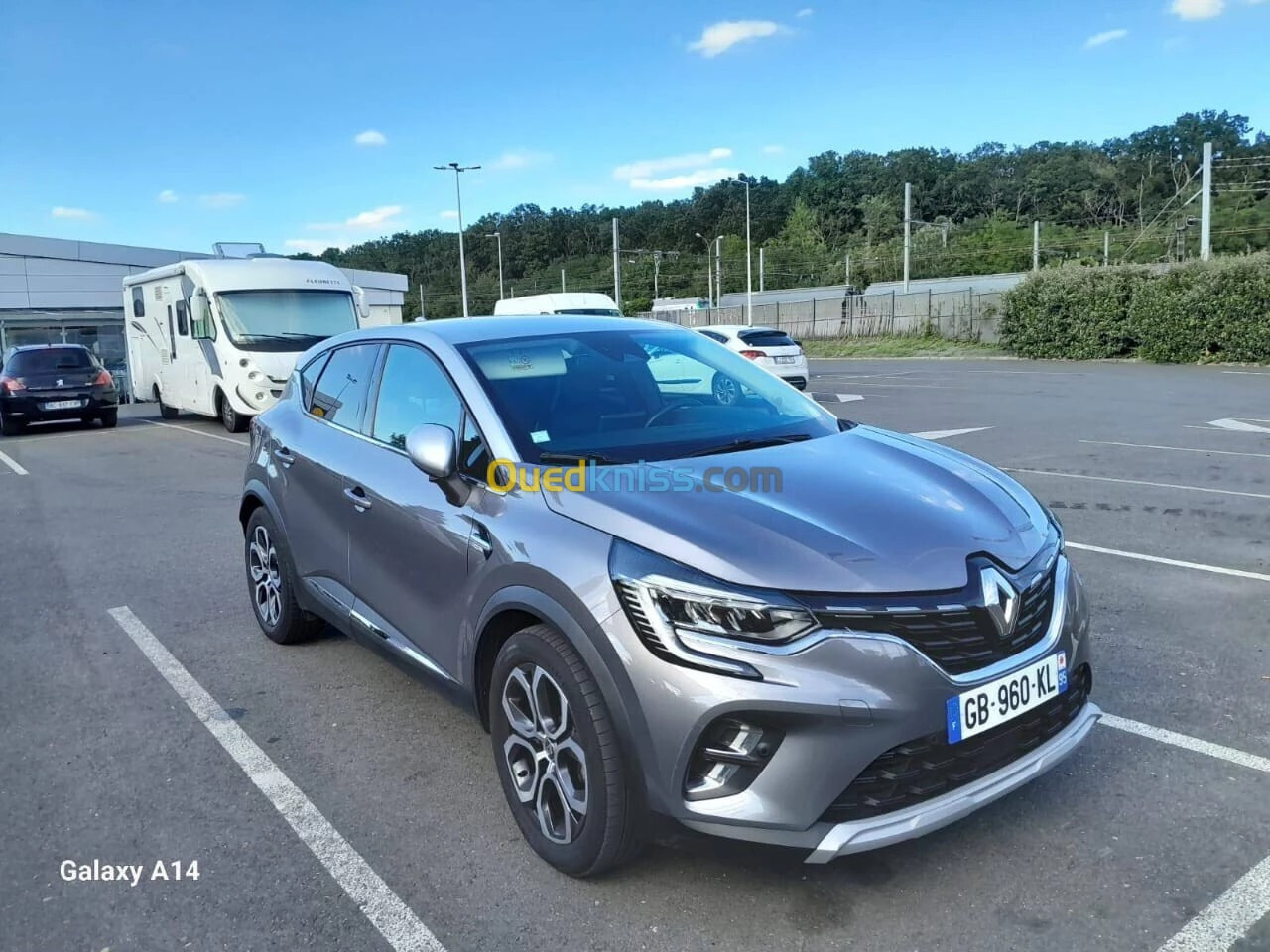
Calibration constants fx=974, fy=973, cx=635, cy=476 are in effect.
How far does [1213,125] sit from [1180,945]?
98301mm

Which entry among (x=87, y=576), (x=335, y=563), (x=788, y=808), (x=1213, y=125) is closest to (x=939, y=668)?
(x=788, y=808)

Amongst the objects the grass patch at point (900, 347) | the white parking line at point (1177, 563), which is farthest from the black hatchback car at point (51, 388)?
the grass patch at point (900, 347)

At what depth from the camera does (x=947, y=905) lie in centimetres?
273

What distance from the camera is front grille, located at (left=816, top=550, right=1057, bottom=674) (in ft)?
8.24

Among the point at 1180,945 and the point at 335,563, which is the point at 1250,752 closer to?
the point at 1180,945

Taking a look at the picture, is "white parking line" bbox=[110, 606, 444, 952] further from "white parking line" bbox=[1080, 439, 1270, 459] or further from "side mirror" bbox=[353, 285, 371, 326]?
"side mirror" bbox=[353, 285, 371, 326]

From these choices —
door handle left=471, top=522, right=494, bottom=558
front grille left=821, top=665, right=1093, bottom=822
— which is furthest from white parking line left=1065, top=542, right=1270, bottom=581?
door handle left=471, top=522, right=494, bottom=558

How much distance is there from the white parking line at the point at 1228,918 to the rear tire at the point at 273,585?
3868 millimetres

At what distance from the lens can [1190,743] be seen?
3.67 meters

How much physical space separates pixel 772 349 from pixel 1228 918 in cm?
1797

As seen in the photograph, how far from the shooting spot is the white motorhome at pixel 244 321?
15.0 metres

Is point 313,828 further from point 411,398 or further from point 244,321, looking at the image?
point 244,321

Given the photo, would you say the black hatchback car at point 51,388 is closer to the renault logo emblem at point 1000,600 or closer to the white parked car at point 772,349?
the white parked car at point 772,349

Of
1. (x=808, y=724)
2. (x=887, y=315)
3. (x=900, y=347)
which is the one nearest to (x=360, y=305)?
(x=808, y=724)
